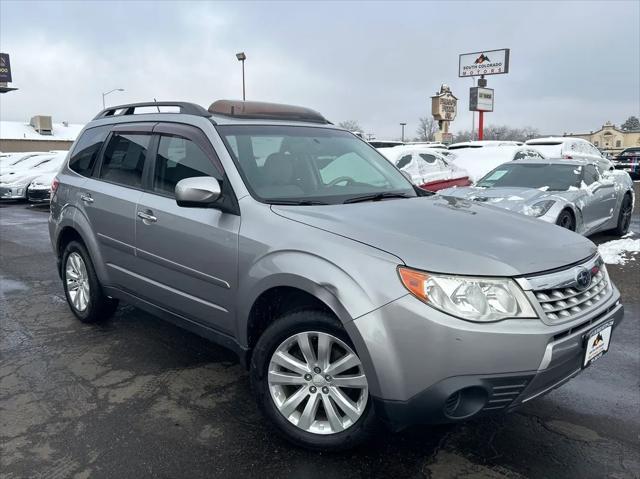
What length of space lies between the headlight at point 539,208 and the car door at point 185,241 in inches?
197

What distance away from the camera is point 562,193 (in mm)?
7949

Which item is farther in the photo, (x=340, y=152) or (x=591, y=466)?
(x=340, y=152)

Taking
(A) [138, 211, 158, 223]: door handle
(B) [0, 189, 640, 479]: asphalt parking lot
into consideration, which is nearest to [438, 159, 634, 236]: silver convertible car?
(B) [0, 189, 640, 479]: asphalt parking lot

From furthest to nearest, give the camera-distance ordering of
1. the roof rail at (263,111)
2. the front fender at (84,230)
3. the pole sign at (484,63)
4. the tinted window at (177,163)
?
the pole sign at (484,63)
the front fender at (84,230)
the roof rail at (263,111)
the tinted window at (177,163)

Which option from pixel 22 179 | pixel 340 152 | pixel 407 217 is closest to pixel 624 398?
pixel 407 217

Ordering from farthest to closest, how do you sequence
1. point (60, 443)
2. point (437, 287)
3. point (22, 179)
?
point (22, 179)
point (60, 443)
point (437, 287)

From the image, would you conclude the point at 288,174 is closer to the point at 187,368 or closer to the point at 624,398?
the point at 187,368

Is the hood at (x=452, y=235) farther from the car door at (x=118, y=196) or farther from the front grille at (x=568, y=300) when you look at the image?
the car door at (x=118, y=196)

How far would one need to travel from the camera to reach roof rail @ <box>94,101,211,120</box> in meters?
3.75

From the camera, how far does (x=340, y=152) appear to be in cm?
407

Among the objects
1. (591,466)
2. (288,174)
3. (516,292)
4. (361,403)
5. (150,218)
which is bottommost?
(591,466)

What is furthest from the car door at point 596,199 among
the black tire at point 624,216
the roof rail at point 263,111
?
the roof rail at point 263,111

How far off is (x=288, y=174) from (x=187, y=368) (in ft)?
5.25

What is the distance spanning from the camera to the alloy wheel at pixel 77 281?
4.68m
